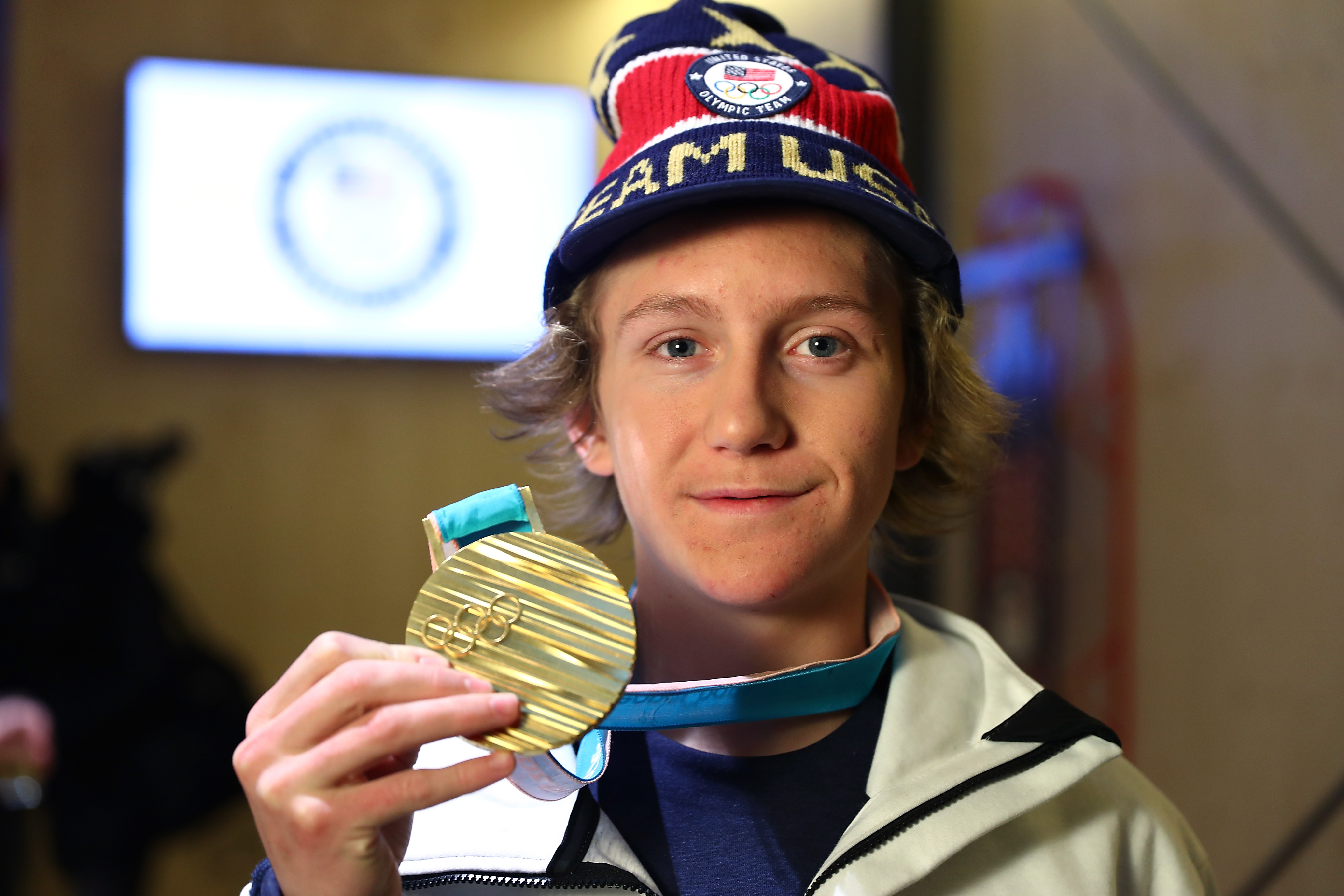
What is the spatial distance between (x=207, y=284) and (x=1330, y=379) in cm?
226

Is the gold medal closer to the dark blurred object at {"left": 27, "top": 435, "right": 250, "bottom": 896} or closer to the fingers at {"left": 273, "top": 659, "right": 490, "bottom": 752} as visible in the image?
the fingers at {"left": 273, "top": 659, "right": 490, "bottom": 752}

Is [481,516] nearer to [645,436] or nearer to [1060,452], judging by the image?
[645,436]

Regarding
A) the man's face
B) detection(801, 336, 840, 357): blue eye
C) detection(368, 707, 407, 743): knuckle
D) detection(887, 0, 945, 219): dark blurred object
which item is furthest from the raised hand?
detection(887, 0, 945, 219): dark blurred object

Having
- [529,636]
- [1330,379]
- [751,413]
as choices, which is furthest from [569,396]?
[1330,379]

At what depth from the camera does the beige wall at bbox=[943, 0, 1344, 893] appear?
5.91 ft

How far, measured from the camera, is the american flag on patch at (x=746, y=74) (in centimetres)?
88

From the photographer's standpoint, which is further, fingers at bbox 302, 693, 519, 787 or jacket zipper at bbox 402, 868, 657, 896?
jacket zipper at bbox 402, 868, 657, 896

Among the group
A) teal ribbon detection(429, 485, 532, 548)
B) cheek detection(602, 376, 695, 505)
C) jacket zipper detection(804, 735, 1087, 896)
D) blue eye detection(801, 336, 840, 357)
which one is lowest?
jacket zipper detection(804, 735, 1087, 896)

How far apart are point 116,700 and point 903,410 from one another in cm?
175

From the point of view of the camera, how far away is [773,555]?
825mm

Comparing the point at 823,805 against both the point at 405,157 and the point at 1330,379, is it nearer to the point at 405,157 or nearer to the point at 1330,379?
the point at 1330,379

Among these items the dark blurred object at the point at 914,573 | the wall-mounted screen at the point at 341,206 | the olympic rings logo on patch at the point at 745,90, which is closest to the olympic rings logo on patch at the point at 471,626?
the olympic rings logo on patch at the point at 745,90

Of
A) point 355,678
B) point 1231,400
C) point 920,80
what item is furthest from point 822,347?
point 920,80

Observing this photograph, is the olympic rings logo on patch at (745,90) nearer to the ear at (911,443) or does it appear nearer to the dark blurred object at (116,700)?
the ear at (911,443)
